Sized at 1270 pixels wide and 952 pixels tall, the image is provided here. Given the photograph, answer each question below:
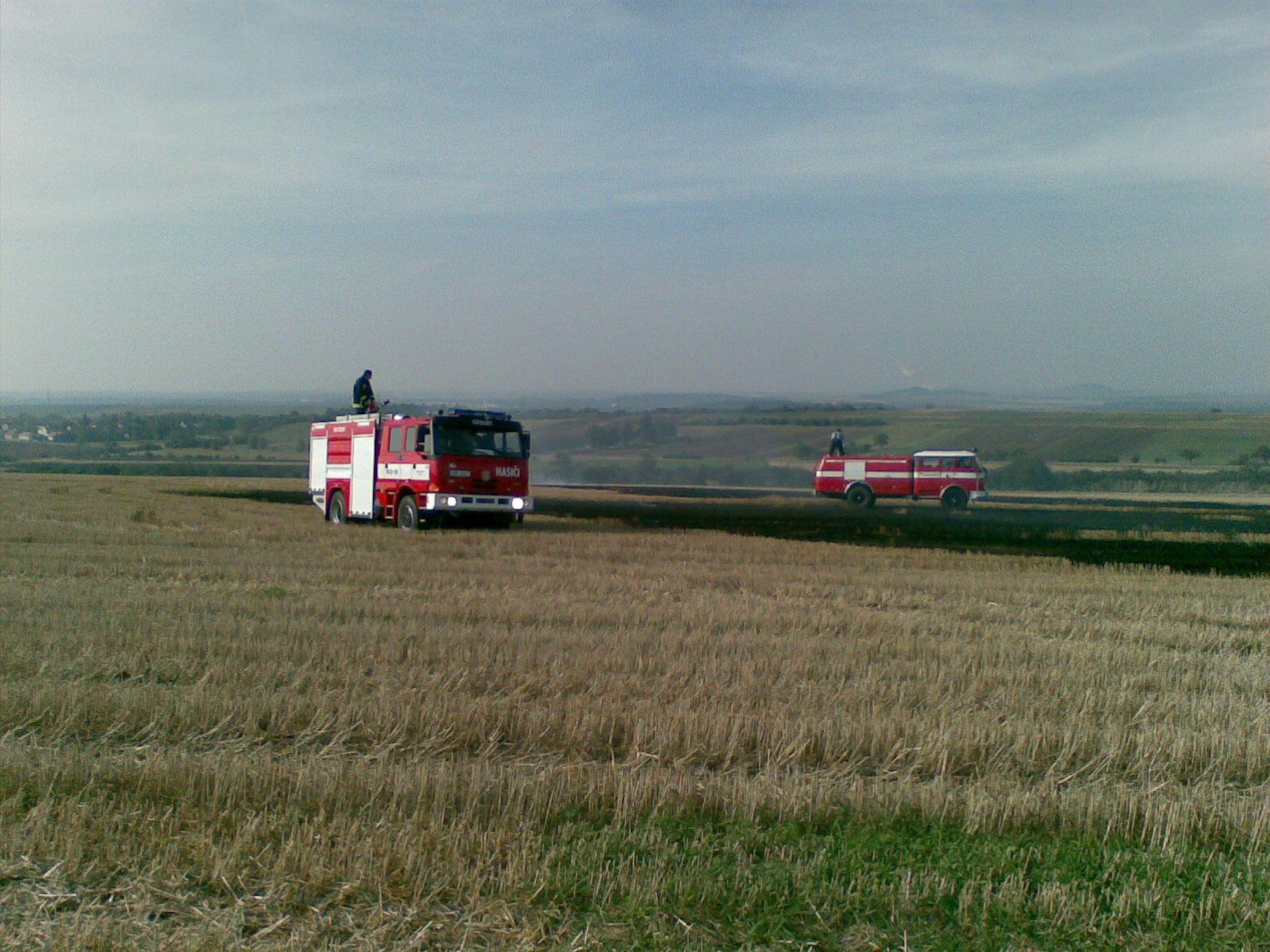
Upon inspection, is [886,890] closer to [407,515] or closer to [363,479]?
[407,515]

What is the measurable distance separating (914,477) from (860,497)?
248cm

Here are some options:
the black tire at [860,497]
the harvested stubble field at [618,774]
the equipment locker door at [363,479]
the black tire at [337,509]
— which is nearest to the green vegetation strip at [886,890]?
the harvested stubble field at [618,774]

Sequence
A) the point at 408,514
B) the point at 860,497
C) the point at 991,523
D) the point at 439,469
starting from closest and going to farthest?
the point at 439,469 < the point at 408,514 < the point at 991,523 < the point at 860,497

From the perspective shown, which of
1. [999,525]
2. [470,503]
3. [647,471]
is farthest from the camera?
[647,471]

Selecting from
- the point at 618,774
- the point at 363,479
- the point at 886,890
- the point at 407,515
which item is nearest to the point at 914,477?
the point at 363,479

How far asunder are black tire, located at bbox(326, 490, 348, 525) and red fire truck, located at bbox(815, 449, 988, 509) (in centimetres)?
2357

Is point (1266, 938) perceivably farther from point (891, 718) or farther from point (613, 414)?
point (613, 414)

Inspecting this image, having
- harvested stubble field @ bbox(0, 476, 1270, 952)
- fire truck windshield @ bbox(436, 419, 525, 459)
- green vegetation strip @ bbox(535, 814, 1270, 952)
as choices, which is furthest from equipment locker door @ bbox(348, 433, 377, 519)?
green vegetation strip @ bbox(535, 814, 1270, 952)

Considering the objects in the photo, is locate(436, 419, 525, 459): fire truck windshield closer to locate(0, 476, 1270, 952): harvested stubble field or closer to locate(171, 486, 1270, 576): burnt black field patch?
locate(171, 486, 1270, 576): burnt black field patch

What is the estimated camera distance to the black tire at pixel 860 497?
43.6 metres

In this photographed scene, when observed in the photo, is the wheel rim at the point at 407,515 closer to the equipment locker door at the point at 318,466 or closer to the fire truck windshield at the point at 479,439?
the fire truck windshield at the point at 479,439

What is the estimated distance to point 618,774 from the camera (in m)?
6.34

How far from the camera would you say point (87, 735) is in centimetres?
718

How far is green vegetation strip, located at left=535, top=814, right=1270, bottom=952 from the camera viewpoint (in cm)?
454
